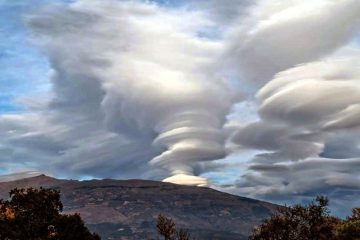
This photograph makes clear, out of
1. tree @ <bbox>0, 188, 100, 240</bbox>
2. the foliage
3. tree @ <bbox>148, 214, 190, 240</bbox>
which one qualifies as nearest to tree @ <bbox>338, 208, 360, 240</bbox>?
the foliage

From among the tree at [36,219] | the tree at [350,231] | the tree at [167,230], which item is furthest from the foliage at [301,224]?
the tree at [36,219]

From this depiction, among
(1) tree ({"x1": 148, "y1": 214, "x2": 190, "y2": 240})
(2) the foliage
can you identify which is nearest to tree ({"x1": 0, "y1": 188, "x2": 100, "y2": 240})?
(1) tree ({"x1": 148, "y1": 214, "x2": 190, "y2": 240})

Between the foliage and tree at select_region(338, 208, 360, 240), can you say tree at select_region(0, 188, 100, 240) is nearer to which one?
the foliage

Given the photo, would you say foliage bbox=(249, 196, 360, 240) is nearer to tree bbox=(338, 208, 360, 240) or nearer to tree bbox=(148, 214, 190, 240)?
tree bbox=(338, 208, 360, 240)

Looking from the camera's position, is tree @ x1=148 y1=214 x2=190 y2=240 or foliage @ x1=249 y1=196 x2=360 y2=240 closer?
tree @ x1=148 y1=214 x2=190 y2=240

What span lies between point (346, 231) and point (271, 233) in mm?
19250

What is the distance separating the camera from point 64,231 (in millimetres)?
84312

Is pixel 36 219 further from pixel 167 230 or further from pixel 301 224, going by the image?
pixel 301 224

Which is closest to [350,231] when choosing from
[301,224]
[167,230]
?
[301,224]

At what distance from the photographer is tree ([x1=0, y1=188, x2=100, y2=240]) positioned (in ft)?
266

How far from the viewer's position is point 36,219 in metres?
83.2

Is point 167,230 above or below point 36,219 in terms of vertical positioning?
below

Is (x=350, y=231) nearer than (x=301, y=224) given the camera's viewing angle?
Yes

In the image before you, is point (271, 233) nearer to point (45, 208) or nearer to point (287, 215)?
point (287, 215)
